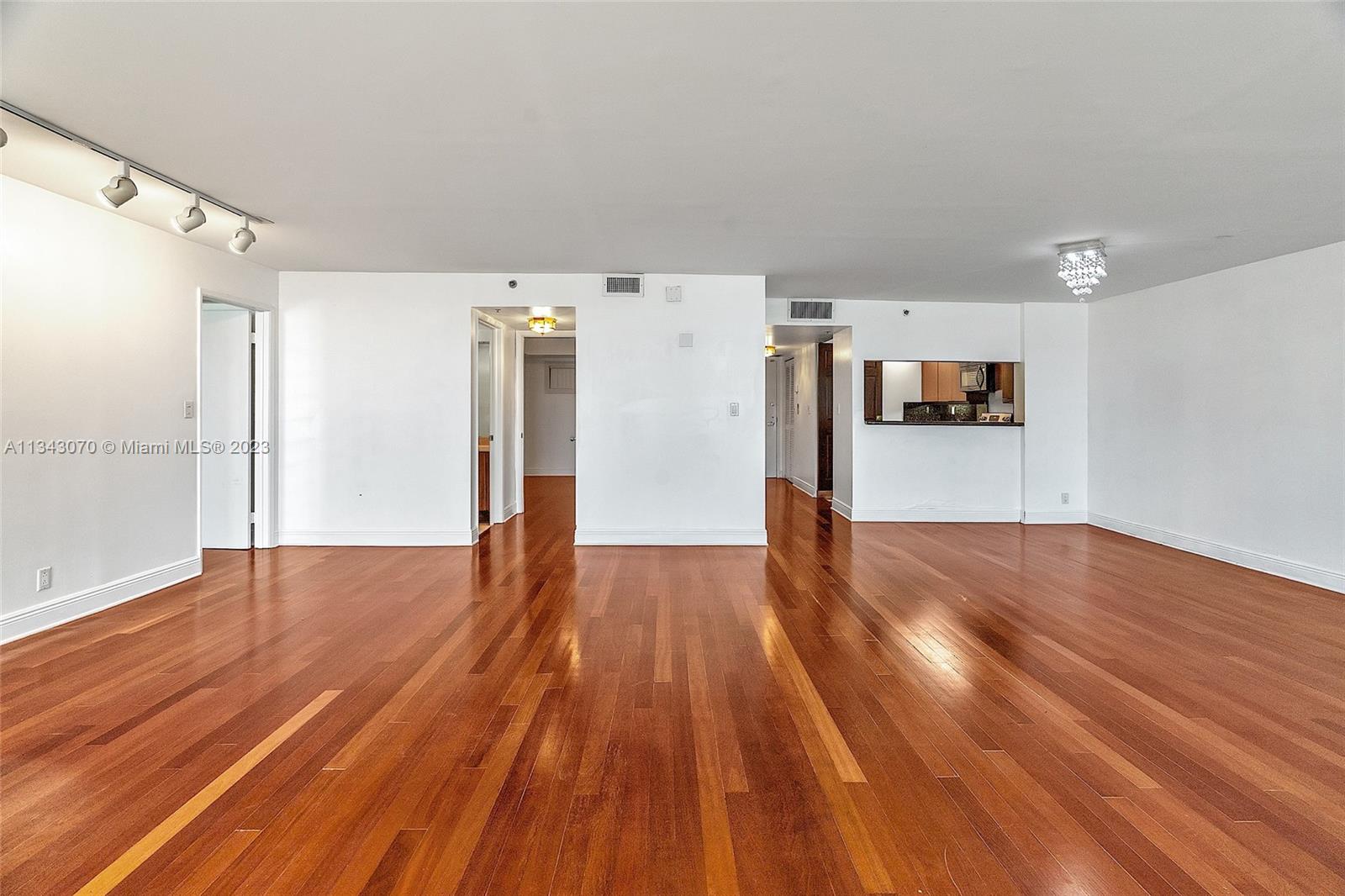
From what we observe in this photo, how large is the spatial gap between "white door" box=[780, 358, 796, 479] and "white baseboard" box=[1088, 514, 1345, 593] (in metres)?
5.54

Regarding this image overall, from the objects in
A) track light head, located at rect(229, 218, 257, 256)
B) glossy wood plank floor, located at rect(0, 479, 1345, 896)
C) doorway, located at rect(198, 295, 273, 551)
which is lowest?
glossy wood plank floor, located at rect(0, 479, 1345, 896)

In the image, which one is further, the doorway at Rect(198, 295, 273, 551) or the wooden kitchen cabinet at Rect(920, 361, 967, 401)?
the wooden kitchen cabinet at Rect(920, 361, 967, 401)

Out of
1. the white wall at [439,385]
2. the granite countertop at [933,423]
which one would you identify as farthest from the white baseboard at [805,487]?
the white wall at [439,385]

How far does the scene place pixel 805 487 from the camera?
35.7 feet

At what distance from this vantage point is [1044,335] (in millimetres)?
7641

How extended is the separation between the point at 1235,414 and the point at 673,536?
5016 mm

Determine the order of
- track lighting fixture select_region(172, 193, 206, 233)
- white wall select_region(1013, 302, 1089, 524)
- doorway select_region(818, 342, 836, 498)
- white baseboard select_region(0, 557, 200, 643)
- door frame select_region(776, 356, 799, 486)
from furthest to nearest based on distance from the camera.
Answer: door frame select_region(776, 356, 799, 486) → doorway select_region(818, 342, 836, 498) → white wall select_region(1013, 302, 1089, 524) → track lighting fixture select_region(172, 193, 206, 233) → white baseboard select_region(0, 557, 200, 643)

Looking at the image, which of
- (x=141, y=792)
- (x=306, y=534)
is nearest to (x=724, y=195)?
(x=141, y=792)

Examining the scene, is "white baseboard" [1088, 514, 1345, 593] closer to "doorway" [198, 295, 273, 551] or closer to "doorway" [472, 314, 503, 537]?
"doorway" [472, 314, 503, 537]

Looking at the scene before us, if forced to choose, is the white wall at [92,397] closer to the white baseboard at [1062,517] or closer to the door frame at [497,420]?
the door frame at [497,420]

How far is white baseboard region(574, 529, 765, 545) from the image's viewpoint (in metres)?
6.46

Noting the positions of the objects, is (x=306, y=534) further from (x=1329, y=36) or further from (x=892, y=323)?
(x=1329, y=36)

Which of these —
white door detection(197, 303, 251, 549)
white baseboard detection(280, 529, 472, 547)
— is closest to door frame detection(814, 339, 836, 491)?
white baseboard detection(280, 529, 472, 547)

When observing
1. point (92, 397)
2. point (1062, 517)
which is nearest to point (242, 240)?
point (92, 397)
